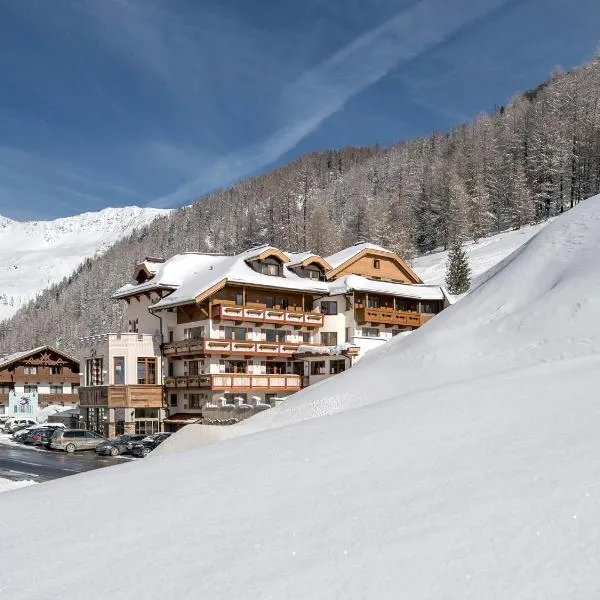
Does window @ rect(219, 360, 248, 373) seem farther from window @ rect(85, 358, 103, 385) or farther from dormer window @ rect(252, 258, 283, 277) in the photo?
window @ rect(85, 358, 103, 385)

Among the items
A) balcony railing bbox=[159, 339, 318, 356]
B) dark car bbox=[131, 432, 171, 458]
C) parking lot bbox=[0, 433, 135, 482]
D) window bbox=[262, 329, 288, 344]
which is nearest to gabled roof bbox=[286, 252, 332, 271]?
window bbox=[262, 329, 288, 344]

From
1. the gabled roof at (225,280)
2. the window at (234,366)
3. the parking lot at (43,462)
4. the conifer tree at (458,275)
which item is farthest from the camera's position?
the conifer tree at (458,275)

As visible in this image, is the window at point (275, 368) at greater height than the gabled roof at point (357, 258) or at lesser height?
lesser

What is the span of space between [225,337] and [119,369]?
8.31 metres

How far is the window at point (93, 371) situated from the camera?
49.2 metres

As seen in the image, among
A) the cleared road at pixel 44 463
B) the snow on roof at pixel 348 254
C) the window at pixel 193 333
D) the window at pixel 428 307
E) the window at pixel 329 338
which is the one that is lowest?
the cleared road at pixel 44 463

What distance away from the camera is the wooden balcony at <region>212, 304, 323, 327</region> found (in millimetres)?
46312

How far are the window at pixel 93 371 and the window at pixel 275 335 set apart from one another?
12.6 metres

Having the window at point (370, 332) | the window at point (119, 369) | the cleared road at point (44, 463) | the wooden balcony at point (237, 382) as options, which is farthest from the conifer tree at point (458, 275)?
the cleared road at point (44, 463)

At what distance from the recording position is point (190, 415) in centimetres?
4700

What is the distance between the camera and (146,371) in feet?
160

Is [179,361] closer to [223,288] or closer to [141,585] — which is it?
[223,288]

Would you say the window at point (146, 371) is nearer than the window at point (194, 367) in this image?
No

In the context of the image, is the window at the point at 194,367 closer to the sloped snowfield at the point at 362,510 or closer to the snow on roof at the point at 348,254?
the snow on roof at the point at 348,254
